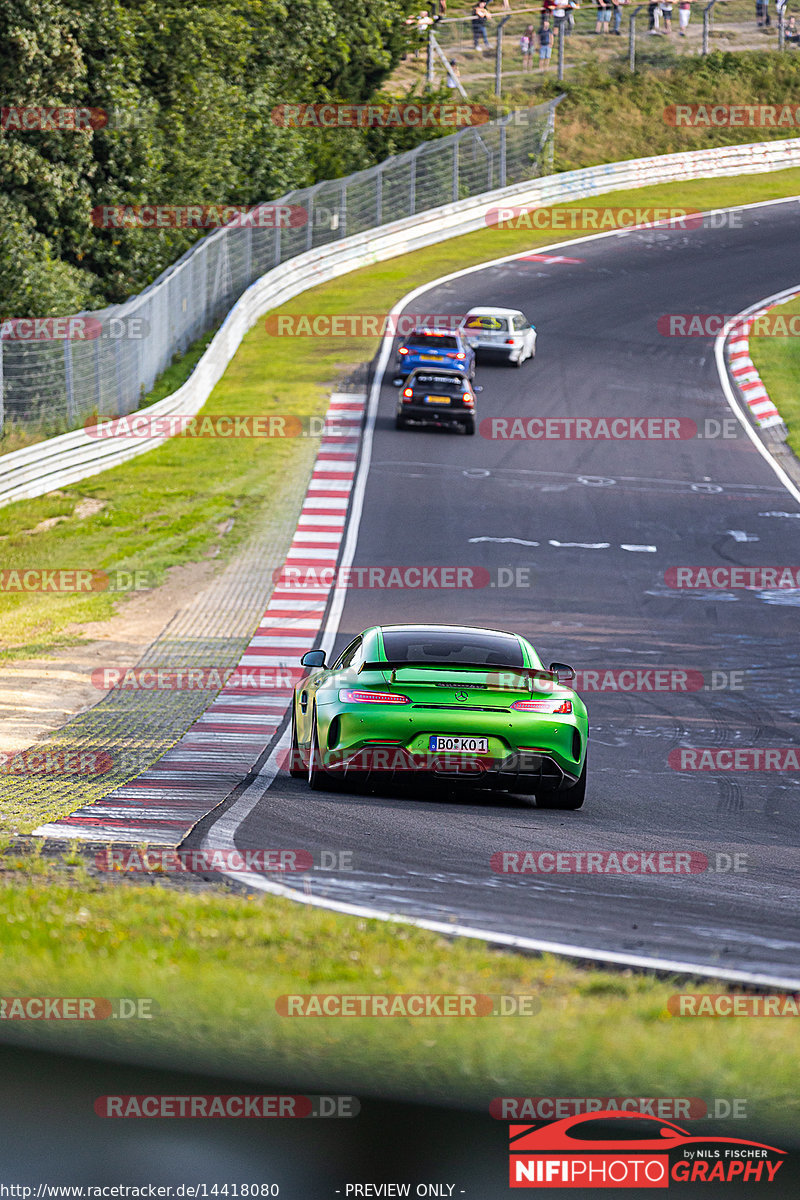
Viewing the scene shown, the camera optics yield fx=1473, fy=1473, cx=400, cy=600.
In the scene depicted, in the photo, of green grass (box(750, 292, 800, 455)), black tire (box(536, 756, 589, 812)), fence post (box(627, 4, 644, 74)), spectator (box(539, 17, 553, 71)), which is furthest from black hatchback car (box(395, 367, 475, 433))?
fence post (box(627, 4, 644, 74))

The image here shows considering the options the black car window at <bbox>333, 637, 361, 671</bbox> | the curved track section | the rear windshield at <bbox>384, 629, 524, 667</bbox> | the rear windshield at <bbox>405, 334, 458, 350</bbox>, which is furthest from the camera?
the rear windshield at <bbox>405, 334, 458, 350</bbox>

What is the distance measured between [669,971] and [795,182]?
58559 millimetres

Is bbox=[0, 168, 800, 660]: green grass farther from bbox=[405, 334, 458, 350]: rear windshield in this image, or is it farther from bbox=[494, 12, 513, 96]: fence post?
bbox=[494, 12, 513, 96]: fence post

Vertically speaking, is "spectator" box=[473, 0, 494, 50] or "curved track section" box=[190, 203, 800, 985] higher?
"spectator" box=[473, 0, 494, 50]

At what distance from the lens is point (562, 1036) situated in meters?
4.04

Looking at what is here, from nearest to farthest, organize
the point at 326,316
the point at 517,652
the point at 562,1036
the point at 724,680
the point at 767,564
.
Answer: the point at 562,1036, the point at 517,652, the point at 724,680, the point at 767,564, the point at 326,316

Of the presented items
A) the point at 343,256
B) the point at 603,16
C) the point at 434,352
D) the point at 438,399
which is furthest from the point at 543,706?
the point at 603,16

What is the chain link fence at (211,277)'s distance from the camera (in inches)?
993

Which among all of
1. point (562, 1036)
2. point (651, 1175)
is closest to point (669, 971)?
point (562, 1036)

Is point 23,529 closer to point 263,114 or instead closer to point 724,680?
point 724,680

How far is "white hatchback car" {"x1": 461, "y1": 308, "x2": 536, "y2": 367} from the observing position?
35.0 m

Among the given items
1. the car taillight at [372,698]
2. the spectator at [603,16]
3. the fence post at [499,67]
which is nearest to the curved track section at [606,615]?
the car taillight at [372,698]

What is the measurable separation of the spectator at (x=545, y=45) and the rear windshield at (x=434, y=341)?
36841 mm

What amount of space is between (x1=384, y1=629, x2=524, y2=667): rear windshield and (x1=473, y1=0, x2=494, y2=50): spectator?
57.7 metres
